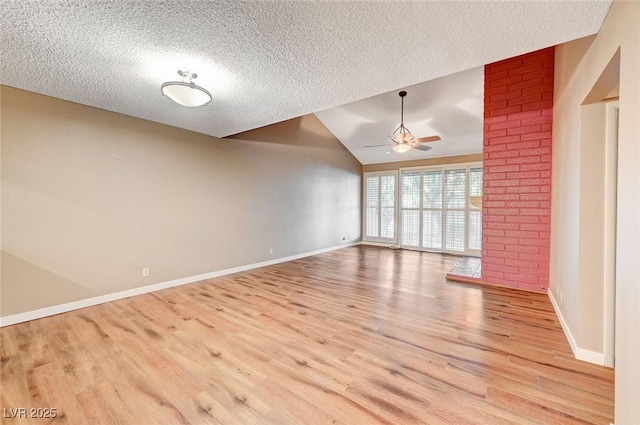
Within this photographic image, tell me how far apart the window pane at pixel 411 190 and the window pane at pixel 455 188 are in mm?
743

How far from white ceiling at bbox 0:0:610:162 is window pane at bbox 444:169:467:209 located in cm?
464

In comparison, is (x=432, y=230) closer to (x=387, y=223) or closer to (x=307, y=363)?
(x=387, y=223)

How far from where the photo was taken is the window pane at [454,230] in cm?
640

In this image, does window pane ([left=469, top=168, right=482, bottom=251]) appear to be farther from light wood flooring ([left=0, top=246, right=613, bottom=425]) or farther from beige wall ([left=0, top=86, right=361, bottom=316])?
beige wall ([left=0, top=86, right=361, bottom=316])

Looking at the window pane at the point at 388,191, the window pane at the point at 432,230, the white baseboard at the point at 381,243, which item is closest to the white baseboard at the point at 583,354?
the window pane at the point at 432,230

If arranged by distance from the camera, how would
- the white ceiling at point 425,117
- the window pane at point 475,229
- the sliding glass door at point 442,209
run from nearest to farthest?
the white ceiling at point 425,117, the window pane at point 475,229, the sliding glass door at point 442,209

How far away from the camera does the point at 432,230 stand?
6.88 metres

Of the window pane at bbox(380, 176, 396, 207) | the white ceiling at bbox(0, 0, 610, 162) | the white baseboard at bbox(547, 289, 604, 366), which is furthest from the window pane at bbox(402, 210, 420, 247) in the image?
the white ceiling at bbox(0, 0, 610, 162)

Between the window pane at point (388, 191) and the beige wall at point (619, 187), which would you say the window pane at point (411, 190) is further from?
the beige wall at point (619, 187)

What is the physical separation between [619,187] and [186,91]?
3109mm

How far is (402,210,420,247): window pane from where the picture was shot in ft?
23.5

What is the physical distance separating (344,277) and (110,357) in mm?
3197

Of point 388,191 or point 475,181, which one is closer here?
point 475,181

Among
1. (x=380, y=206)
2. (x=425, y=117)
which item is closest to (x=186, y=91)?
(x=425, y=117)
